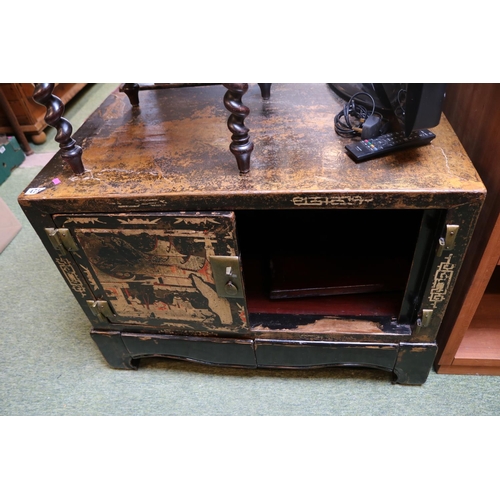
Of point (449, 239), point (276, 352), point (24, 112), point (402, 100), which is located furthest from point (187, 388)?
A: point (24, 112)

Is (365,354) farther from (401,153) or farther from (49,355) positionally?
(49,355)

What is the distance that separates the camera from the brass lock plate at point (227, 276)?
82 cm

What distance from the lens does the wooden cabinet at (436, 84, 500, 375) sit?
78cm

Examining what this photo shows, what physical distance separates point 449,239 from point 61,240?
0.78m

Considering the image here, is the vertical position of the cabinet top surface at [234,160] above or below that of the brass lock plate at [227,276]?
above

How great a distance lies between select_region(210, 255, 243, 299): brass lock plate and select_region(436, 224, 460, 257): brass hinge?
40 centimetres

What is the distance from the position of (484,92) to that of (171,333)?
890mm

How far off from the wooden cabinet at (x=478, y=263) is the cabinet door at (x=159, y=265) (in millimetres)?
521

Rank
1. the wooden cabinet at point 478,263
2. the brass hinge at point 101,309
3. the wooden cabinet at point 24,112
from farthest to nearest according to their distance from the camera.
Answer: the wooden cabinet at point 24,112
the brass hinge at point 101,309
the wooden cabinet at point 478,263

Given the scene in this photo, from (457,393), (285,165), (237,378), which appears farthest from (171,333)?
(457,393)

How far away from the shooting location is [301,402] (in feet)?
3.52

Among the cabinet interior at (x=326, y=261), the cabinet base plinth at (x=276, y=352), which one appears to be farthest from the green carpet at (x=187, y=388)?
the cabinet interior at (x=326, y=261)

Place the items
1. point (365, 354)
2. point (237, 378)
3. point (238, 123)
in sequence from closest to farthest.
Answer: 1. point (238, 123)
2. point (365, 354)
3. point (237, 378)

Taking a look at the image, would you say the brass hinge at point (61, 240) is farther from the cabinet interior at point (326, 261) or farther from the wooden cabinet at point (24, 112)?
the wooden cabinet at point (24, 112)
